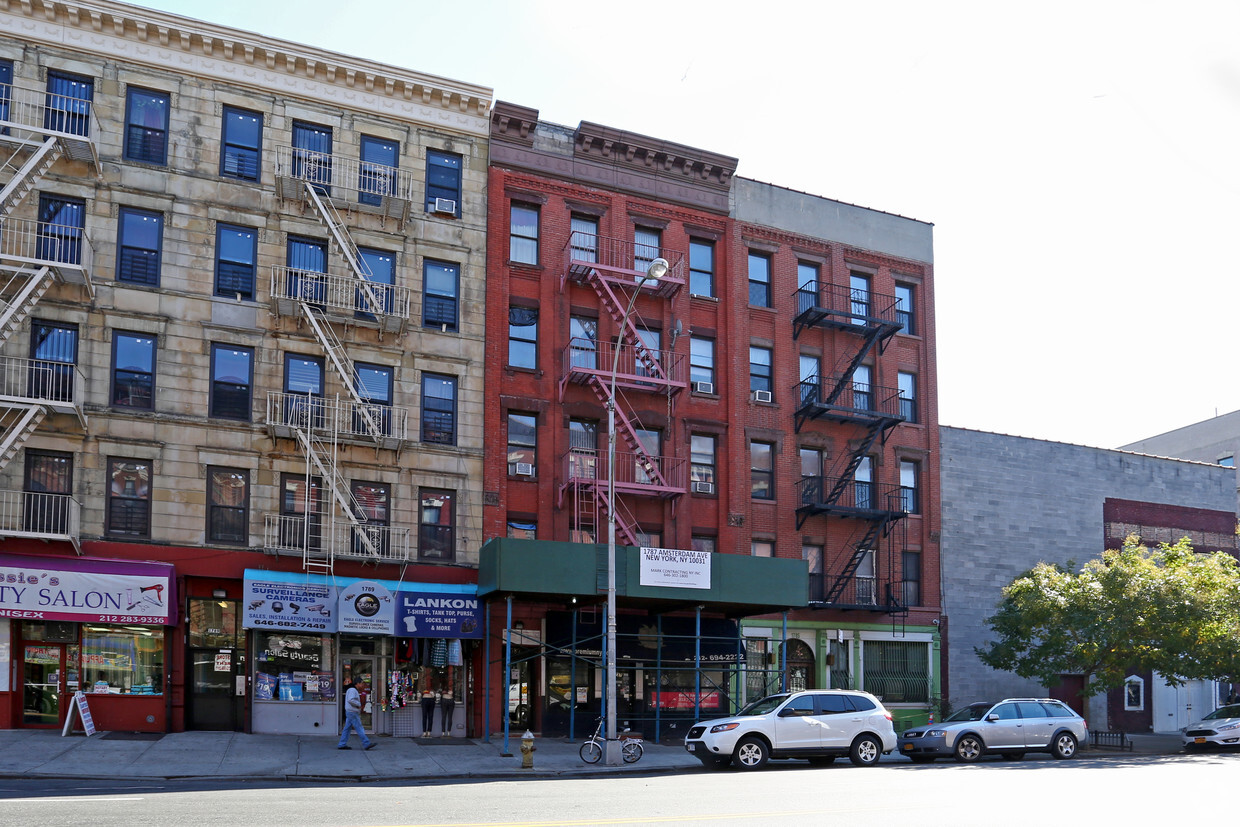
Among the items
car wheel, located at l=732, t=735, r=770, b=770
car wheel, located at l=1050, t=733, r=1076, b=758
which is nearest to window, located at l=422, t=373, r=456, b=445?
car wheel, located at l=732, t=735, r=770, b=770

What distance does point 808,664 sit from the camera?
119ft

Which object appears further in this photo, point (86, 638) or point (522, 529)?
point (522, 529)

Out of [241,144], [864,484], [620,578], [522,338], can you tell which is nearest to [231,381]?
[241,144]

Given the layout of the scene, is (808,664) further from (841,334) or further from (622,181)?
(622,181)

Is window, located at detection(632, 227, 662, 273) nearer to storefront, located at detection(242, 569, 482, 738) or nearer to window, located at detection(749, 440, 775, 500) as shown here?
window, located at detection(749, 440, 775, 500)

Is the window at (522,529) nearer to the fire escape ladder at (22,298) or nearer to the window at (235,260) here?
the window at (235,260)

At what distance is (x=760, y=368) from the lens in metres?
37.1

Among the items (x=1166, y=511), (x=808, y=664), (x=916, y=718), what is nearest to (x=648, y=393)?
(x=808, y=664)

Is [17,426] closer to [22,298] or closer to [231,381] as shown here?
[22,298]

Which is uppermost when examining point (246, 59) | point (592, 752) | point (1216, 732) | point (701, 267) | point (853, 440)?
point (246, 59)

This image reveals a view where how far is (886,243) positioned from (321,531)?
2202 cm

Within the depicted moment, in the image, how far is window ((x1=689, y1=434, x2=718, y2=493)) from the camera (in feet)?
116

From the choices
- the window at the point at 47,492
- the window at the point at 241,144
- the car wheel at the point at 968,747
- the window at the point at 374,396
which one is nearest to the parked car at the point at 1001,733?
the car wheel at the point at 968,747

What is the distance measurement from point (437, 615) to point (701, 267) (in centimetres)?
1444
